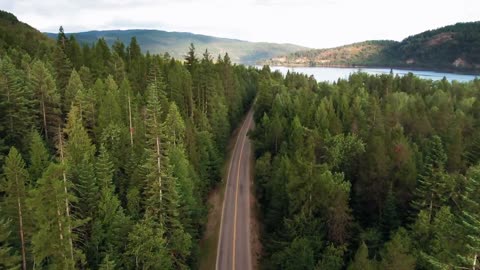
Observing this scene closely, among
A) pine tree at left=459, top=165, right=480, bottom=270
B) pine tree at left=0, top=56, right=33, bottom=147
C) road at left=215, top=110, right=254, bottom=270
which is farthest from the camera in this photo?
road at left=215, top=110, right=254, bottom=270

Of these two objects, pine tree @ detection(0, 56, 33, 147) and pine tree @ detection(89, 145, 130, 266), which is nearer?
pine tree @ detection(89, 145, 130, 266)

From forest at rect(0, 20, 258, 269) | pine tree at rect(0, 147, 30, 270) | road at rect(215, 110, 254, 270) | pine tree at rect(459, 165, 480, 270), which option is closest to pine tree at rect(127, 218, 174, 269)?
forest at rect(0, 20, 258, 269)

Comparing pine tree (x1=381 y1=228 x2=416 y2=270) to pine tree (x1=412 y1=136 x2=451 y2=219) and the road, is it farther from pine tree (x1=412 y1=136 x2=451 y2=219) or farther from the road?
the road

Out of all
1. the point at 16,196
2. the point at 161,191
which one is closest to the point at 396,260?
the point at 161,191

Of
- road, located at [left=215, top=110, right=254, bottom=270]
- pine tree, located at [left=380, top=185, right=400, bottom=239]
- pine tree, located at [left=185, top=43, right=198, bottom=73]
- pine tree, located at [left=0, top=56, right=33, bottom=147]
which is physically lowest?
road, located at [left=215, top=110, right=254, bottom=270]

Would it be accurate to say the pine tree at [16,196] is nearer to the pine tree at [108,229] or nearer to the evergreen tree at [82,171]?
the evergreen tree at [82,171]

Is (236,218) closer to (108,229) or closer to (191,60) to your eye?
(108,229)

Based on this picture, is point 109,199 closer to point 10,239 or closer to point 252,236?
point 10,239
